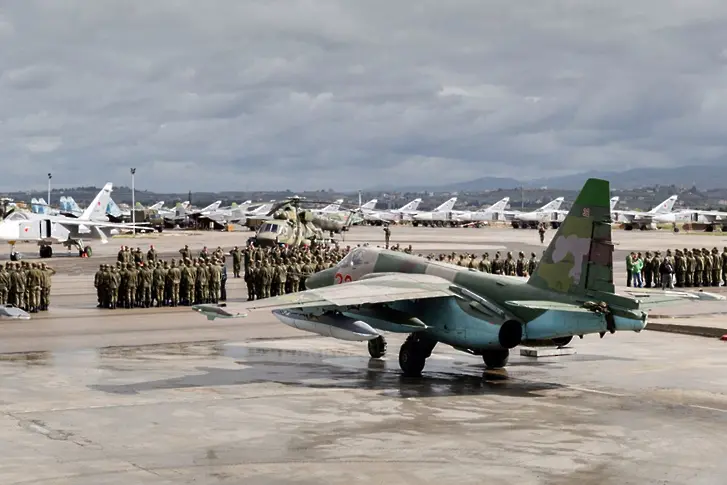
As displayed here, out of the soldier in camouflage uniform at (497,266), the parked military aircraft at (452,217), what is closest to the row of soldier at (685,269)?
the soldier in camouflage uniform at (497,266)

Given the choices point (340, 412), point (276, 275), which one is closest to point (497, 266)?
point (276, 275)

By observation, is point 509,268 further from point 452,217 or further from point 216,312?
point 452,217

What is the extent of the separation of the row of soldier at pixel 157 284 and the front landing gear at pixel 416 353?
41.8 feet

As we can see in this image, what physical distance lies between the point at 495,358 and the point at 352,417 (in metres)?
5.31

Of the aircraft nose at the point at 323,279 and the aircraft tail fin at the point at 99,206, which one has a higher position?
the aircraft tail fin at the point at 99,206

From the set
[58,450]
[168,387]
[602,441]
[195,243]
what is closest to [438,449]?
[602,441]

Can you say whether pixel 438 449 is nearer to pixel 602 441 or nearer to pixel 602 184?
pixel 602 441

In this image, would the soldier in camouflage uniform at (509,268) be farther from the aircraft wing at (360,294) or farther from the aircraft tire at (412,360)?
the aircraft tire at (412,360)

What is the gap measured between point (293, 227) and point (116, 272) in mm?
21318

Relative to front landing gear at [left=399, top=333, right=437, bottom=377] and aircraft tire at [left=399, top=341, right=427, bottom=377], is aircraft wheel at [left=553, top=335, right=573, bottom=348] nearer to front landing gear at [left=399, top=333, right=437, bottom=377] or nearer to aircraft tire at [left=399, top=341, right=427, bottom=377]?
front landing gear at [left=399, top=333, right=437, bottom=377]

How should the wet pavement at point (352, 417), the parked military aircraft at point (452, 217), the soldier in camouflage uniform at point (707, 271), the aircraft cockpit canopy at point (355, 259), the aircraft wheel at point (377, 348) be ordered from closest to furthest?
the wet pavement at point (352, 417), the aircraft wheel at point (377, 348), the aircraft cockpit canopy at point (355, 259), the soldier in camouflage uniform at point (707, 271), the parked military aircraft at point (452, 217)

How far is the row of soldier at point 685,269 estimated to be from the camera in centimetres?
3738

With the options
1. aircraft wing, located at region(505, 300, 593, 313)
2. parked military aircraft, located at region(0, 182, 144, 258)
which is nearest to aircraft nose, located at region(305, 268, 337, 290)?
aircraft wing, located at region(505, 300, 593, 313)

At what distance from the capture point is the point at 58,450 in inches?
487
